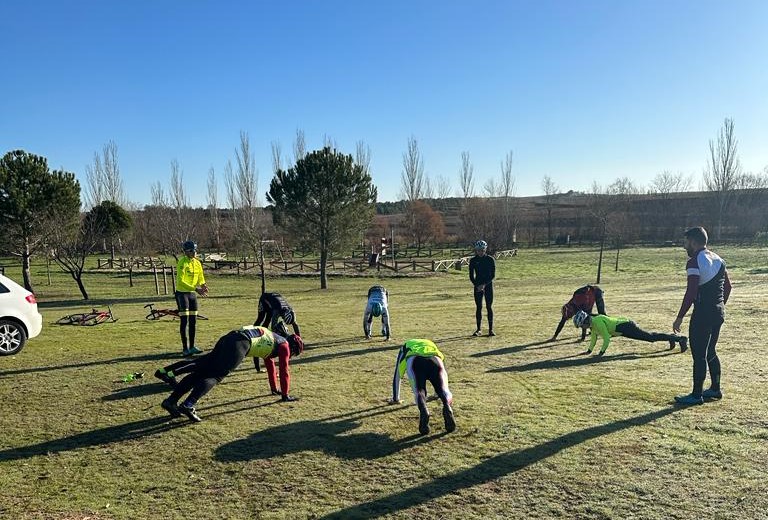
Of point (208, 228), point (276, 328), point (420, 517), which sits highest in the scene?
point (208, 228)

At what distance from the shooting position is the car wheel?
33.3 ft

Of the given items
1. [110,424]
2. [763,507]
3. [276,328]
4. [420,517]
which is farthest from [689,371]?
[110,424]

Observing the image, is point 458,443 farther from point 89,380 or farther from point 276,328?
point 89,380

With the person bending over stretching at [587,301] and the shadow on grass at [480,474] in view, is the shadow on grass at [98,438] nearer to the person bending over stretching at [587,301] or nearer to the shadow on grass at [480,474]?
the shadow on grass at [480,474]

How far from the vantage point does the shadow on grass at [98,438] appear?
568 cm

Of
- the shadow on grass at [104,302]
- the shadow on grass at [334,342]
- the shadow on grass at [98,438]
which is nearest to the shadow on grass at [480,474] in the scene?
the shadow on grass at [98,438]

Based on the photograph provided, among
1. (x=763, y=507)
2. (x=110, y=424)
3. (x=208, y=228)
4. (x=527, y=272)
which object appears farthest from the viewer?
(x=208, y=228)

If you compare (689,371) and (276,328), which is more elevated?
(276,328)

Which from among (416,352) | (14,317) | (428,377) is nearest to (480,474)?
(428,377)

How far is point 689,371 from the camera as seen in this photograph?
817 centimetres

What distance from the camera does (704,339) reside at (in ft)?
21.4

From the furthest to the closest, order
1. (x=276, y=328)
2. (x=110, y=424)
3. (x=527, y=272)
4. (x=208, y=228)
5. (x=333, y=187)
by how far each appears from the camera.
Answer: (x=208, y=228) → (x=527, y=272) → (x=333, y=187) → (x=276, y=328) → (x=110, y=424)

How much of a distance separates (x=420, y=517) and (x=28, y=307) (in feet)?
31.6

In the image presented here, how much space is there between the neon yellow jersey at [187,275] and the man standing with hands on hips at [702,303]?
7786mm
